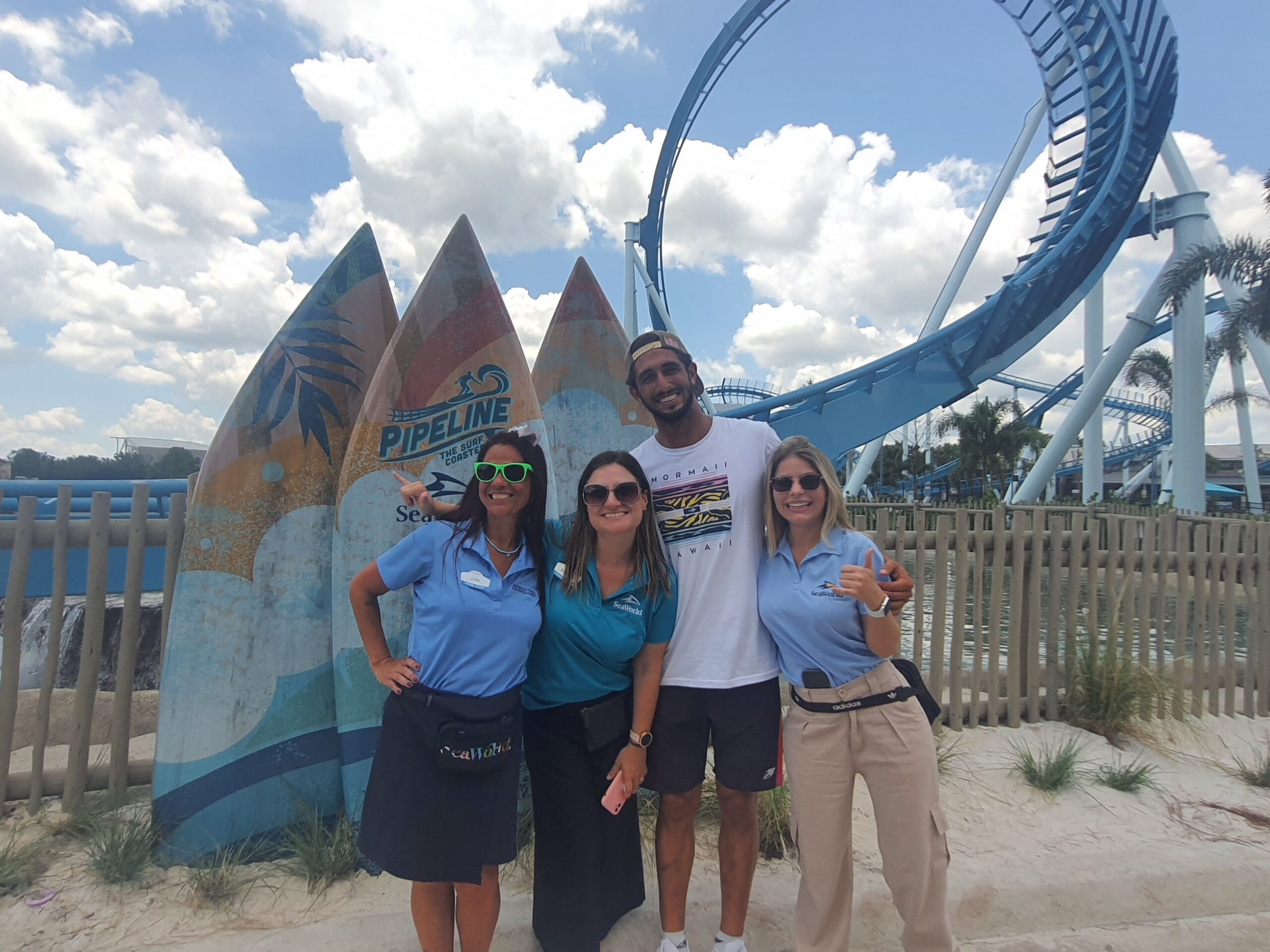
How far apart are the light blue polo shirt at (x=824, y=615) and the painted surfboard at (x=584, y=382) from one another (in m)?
2.20

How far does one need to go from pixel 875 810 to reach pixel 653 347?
1516 mm

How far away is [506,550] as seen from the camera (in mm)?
2062

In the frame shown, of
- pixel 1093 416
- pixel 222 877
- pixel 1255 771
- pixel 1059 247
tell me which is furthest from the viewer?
pixel 1093 416

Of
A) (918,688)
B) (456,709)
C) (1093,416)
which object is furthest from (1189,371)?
(456,709)

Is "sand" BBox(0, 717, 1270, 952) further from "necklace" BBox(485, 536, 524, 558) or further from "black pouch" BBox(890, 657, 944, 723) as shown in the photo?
"necklace" BBox(485, 536, 524, 558)

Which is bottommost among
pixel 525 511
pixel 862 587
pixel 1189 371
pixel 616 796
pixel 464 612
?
pixel 616 796

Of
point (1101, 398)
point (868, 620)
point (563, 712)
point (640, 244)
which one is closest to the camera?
point (868, 620)

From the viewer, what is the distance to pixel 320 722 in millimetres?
2967

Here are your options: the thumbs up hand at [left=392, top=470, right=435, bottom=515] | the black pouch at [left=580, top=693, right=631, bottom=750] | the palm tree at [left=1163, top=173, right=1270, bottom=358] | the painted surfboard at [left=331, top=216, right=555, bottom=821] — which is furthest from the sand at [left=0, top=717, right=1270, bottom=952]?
the palm tree at [left=1163, top=173, right=1270, bottom=358]

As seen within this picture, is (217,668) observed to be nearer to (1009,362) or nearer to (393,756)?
(393,756)

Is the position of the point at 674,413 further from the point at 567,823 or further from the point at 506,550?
the point at 567,823

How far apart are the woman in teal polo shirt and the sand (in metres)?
0.32

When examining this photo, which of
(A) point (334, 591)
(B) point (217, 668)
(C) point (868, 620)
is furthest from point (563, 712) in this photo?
(B) point (217, 668)

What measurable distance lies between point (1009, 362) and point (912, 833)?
57.2ft
